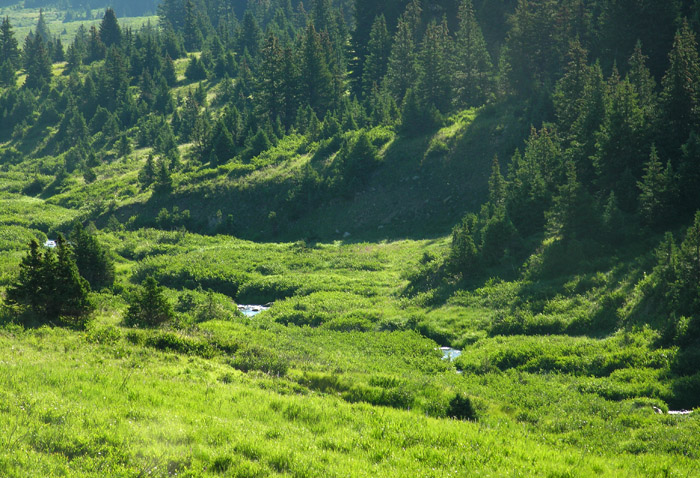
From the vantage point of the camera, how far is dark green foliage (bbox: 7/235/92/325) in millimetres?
19719

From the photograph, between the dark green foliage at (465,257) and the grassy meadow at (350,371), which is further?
the dark green foliage at (465,257)

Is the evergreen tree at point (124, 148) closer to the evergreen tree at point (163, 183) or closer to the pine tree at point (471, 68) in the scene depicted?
the evergreen tree at point (163, 183)

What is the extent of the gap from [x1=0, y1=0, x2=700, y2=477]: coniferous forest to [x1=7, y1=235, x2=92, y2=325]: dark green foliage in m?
0.11

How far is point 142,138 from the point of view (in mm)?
85312

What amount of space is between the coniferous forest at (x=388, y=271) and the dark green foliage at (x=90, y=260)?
18 centimetres

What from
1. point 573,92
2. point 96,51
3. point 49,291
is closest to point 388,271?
point 573,92

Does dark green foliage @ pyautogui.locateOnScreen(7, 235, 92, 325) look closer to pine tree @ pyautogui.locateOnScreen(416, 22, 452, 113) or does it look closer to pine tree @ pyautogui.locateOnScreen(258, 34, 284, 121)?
pine tree @ pyautogui.locateOnScreen(416, 22, 452, 113)

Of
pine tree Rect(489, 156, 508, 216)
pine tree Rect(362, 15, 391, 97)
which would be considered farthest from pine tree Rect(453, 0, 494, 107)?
pine tree Rect(489, 156, 508, 216)

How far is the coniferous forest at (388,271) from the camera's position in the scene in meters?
12.6

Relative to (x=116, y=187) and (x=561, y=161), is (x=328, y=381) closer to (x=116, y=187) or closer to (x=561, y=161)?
(x=561, y=161)

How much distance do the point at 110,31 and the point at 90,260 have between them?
118931 mm

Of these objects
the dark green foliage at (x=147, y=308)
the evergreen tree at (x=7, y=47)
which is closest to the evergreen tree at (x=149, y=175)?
the dark green foliage at (x=147, y=308)

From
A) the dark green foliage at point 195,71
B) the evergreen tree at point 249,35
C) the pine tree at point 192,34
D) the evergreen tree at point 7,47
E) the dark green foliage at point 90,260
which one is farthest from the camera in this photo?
the pine tree at point 192,34

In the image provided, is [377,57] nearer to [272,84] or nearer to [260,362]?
[272,84]
